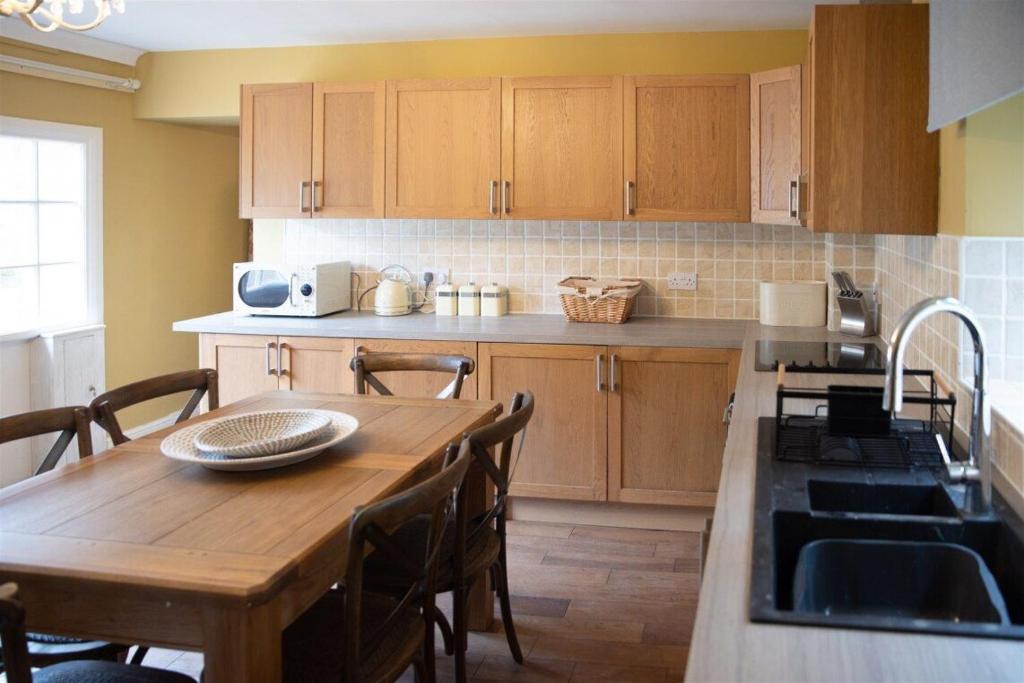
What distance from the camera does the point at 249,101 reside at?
4754 mm

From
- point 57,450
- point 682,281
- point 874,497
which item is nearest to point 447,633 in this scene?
point 57,450

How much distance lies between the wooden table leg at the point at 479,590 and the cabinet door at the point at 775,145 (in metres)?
1.70

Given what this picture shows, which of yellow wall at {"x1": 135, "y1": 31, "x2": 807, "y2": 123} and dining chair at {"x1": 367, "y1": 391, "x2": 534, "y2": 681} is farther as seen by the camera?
yellow wall at {"x1": 135, "y1": 31, "x2": 807, "y2": 123}

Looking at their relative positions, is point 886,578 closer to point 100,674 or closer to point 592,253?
point 100,674

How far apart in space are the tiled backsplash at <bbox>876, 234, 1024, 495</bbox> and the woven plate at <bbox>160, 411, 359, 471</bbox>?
144cm

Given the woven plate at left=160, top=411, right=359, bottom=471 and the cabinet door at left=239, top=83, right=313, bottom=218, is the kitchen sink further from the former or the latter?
the cabinet door at left=239, top=83, right=313, bottom=218

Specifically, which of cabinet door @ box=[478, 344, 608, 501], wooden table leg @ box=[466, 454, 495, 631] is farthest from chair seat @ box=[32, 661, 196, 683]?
cabinet door @ box=[478, 344, 608, 501]

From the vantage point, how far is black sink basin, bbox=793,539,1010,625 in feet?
5.10

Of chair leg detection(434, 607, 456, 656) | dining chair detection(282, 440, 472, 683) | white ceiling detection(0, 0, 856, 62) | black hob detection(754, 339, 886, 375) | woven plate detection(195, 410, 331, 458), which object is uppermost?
white ceiling detection(0, 0, 856, 62)

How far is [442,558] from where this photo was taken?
2.56 metres

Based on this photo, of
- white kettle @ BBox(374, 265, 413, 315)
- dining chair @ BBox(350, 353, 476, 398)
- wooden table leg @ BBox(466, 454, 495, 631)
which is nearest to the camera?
wooden table leg @ BBox(466, 454, 495, 631)

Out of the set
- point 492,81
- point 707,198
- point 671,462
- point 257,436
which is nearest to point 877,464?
point 257,436

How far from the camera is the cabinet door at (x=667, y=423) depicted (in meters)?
4.10

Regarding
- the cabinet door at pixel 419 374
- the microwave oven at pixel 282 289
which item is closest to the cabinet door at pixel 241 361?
the microwave oven at pixel 282 289
